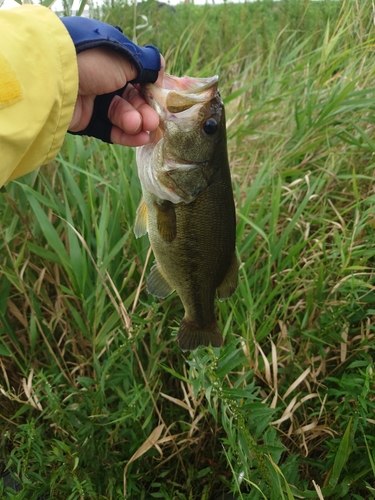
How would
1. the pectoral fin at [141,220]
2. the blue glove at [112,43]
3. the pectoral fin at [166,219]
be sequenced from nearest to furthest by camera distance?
the blue glove at [112,43]
the pectoral fin at [166,219]
the pectoral fin at [141,220]

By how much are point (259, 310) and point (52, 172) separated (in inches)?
49.0

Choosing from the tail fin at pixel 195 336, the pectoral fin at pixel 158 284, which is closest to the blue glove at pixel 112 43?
the pectoral fin at pixel 158 284

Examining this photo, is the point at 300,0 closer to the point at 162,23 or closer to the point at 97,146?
the point at 162,23

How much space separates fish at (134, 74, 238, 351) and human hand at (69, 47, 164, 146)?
45mm

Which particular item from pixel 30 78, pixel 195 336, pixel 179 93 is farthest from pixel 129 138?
pixel 195 336

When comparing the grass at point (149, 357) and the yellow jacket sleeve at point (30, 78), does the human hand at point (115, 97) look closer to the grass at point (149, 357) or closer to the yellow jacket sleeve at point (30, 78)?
the yellow jacket sleeve at point (30, 78)

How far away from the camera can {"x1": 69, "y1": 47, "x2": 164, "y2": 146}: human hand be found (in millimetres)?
1462

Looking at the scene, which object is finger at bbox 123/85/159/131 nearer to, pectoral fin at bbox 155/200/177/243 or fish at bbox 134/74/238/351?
fish at bbox 134/74/238/351

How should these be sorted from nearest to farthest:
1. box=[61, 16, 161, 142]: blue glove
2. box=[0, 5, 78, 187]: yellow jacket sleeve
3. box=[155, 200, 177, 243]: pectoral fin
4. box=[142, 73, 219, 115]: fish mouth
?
1. box=[0, 5, 78, 187]: yellow jacket sleeve
2. box=[61, 16, 161, 142]: blue glove
3. box=[142, 73, 219, 115]: fish mouth
4. box=[155, 200, 177, 243]: pectoral fin

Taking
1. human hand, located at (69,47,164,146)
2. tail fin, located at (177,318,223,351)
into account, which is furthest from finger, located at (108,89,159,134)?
tail fin, located at (177,318,223,351)

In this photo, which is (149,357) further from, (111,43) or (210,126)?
(111,43)

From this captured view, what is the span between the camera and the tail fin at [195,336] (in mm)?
1584

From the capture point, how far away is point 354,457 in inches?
69.0

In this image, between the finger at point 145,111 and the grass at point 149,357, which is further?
the grass at point 149,357
